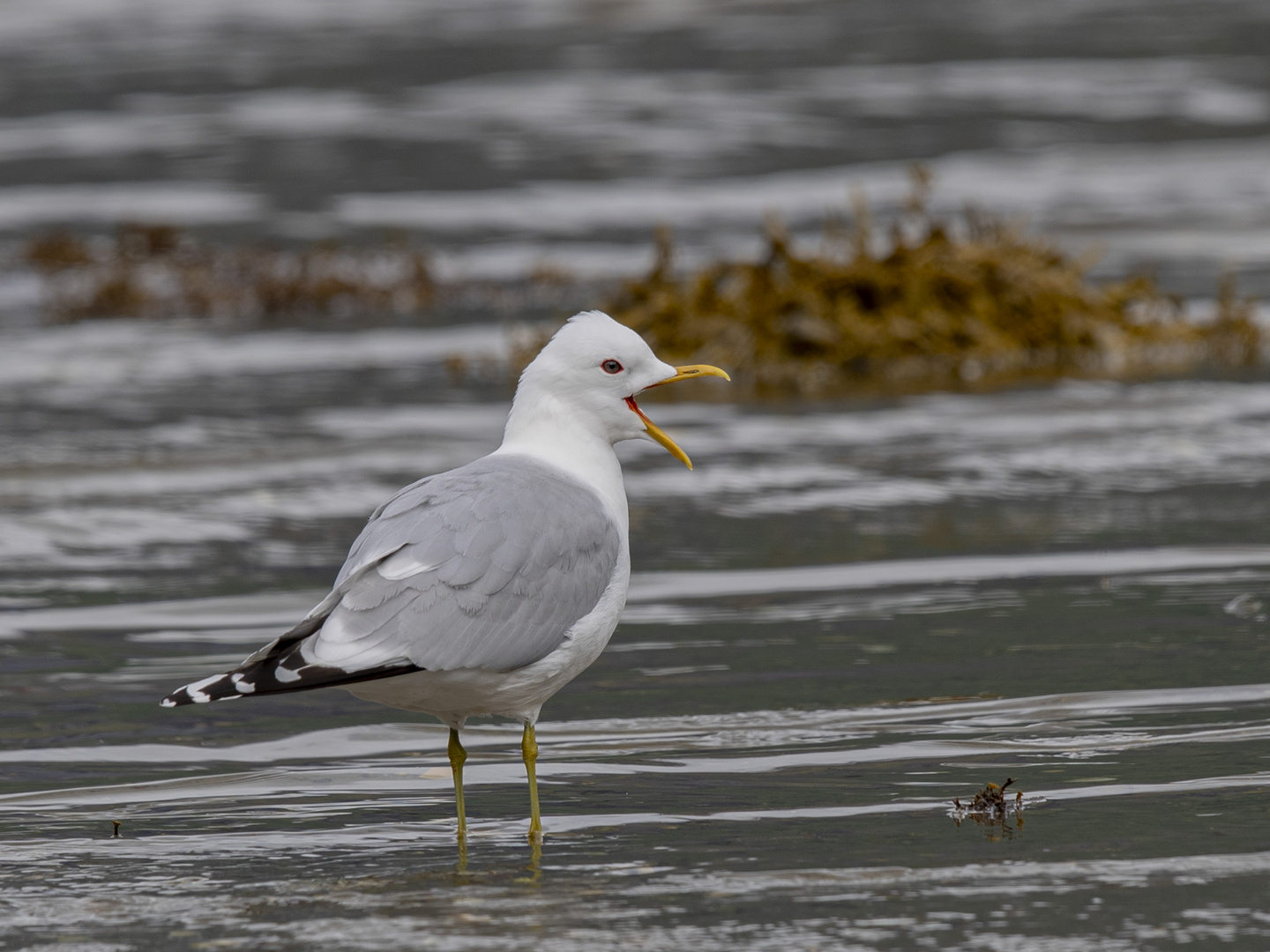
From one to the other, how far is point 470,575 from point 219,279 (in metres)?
11.7

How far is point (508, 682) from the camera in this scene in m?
4.35

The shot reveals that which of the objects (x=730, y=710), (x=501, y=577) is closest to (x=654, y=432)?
(x=501, y=577)

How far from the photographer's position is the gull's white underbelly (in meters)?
4.26

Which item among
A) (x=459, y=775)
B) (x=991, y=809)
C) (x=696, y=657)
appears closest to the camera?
(x=991, y=809)

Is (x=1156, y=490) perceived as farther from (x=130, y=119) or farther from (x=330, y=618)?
(x=130, y=119)

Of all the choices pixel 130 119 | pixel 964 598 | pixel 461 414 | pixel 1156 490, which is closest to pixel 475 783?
pixel 964 598

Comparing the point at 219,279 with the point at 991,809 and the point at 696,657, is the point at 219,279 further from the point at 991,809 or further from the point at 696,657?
the point at 991,809

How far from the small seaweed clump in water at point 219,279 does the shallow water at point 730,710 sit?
508 cm

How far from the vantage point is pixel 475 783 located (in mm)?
4941

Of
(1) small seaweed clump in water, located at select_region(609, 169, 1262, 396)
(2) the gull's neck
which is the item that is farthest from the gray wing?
(1) small seaweed clump in water, located at select_region(609, 169, 1262, 396)

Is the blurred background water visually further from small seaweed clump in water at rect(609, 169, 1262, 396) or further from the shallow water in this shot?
small seaweed clump in water at rect(609, 169, 1262, 396)

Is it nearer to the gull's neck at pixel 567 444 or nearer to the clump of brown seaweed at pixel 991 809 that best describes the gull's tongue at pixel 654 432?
the gull's neck at pixel 567 444

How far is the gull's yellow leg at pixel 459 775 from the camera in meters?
4.33

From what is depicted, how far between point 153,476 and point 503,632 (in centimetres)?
500
